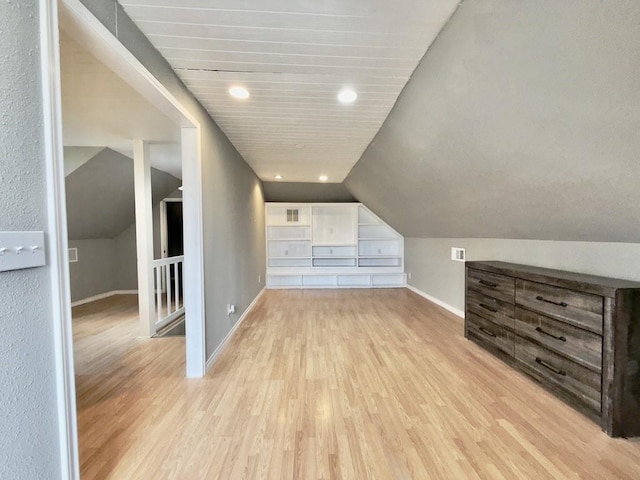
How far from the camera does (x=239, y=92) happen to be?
2.23m

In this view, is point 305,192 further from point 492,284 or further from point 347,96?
point 492,284

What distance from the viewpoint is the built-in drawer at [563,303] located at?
1771mm

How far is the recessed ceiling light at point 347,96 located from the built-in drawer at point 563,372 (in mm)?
2421

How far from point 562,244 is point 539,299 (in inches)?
26.7

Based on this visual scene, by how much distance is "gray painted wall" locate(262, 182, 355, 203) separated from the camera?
6.05 meters

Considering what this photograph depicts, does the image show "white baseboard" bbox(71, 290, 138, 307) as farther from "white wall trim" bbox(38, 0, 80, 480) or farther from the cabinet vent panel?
"white wall trim" bbox(38, 0, 80, 480)

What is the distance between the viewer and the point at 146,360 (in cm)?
270

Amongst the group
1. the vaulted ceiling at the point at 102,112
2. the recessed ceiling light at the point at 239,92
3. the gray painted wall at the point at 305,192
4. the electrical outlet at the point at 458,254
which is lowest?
the electrical outlet at the point at 458,254

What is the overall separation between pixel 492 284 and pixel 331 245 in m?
4.02

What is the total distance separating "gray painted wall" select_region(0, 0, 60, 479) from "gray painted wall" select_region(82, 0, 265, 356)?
1.67ft

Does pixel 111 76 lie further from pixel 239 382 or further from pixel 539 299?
pixel 539 299

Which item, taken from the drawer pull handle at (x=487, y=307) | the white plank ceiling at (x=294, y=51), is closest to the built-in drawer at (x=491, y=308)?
the drawer pull handle at (x=487, y=307)

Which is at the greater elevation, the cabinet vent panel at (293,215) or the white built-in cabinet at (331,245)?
the cabinet vent panel at (293,215)

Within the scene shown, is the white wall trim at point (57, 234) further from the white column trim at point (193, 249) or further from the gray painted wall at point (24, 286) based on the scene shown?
A: the white column trim at point (193, 249)
